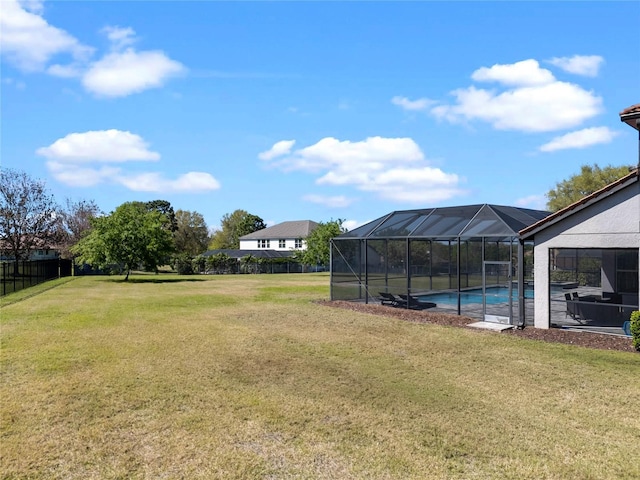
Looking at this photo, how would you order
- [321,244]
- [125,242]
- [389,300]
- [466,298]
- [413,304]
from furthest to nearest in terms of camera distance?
[321,244] → [125,242] → [466,298] → [389,300] → [413,304]

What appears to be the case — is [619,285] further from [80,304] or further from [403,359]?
[80,304]

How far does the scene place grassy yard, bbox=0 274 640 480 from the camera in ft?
16.3

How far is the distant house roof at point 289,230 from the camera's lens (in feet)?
231

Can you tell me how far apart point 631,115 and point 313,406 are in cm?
1010

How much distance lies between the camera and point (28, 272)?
29828 millimetres

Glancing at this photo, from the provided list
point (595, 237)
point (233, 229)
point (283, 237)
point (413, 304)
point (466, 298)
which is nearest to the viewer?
point (595, 237)

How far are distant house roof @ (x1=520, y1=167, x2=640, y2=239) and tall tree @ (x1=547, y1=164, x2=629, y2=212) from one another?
39755 mm

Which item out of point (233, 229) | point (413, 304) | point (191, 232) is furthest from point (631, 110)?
point (233, 229)

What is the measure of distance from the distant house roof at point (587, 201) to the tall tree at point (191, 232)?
7229cm

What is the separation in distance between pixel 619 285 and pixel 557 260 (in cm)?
693

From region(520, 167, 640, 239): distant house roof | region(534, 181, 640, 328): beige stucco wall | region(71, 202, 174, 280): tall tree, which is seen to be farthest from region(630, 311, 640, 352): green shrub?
region(71, 202, 174, 280): tall tree

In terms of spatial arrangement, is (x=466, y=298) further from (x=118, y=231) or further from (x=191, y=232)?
(x=191, y=232)

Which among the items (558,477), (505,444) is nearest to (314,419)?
(505,444)

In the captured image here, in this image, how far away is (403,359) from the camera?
381 inches
